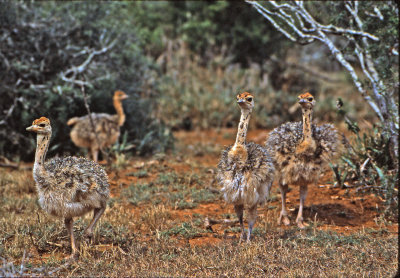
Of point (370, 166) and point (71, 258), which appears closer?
point (71, 258)

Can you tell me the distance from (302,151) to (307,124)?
416 millimetres

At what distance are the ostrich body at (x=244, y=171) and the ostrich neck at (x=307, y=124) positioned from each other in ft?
3.88

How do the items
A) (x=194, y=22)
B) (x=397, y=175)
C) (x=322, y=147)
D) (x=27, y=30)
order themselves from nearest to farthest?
(x=322, y=147) → (x=397, y=175) → (x=27, y=30) → (x=194, y=22)

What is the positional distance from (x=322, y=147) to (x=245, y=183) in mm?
1974

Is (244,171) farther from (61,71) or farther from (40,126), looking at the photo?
(61,71)

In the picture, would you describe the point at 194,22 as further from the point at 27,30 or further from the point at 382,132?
the point at 382,132

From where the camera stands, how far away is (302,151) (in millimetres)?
8078

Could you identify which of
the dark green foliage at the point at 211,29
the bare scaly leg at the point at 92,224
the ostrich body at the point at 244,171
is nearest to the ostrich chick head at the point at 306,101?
the ostrich body at the point at 244,171

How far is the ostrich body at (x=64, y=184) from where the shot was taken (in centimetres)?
627

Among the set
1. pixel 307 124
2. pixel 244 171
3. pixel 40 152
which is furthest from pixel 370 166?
pixel 40 152

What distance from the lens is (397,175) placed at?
900cm

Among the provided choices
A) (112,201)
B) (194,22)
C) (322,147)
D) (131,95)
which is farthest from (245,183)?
(194,22)

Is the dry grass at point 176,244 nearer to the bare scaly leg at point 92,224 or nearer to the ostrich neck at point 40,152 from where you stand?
the bare scaly leg at point 92,224

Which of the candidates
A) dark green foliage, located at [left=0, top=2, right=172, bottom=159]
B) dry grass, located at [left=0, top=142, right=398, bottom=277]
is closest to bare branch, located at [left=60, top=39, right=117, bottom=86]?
dark green foliage, located at [left=0, top=2, right=172, bottom=159]
